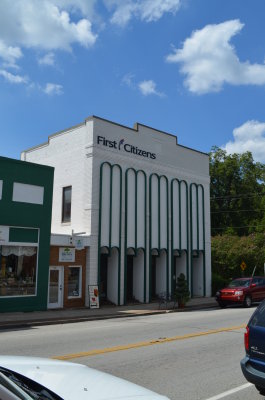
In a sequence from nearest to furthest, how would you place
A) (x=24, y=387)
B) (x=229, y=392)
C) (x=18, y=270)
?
(x=24, y=387), (x=229, y=392), (x=18, y=270)

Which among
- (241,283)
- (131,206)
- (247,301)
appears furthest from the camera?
(131,206)

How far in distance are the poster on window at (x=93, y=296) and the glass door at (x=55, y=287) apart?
4.80 ft

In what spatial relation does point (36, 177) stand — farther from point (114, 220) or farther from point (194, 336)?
point (194, 336)

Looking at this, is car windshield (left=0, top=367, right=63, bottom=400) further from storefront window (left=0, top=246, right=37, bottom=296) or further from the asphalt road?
storefront window (left=0, top=246, right=37, bottom=296)

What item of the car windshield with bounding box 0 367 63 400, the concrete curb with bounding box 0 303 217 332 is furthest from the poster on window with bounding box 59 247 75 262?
the car windshield with bounding box 0 367 63 400

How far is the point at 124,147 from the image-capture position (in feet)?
79.8

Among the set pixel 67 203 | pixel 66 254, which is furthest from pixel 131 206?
pixel 66 254

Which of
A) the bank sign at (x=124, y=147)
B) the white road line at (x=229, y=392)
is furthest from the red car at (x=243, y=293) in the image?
the white road line at (x=229, y=392)

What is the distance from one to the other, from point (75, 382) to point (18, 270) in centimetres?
1641

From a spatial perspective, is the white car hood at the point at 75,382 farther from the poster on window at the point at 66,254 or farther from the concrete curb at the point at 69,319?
the poster on window at the point at 66,254

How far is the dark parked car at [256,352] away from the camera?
5.53 m

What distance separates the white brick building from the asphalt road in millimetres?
8564

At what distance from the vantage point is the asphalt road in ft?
21.3

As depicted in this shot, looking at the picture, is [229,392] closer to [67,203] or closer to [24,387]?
[24,387]
